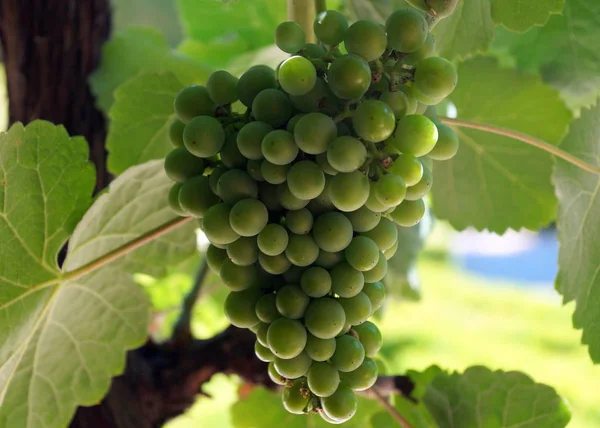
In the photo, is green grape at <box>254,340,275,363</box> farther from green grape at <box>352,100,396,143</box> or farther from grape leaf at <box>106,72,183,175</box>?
grape leaf at <box>106,72,183,175</box>

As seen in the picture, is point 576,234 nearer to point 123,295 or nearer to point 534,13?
point 534,13

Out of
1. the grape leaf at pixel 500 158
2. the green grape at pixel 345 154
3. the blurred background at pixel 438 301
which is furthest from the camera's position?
the blurred background at pixel 438 301

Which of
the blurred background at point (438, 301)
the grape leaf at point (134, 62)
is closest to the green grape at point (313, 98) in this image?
the blurred background at point (438, 301)

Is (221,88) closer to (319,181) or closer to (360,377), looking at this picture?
(319,181)

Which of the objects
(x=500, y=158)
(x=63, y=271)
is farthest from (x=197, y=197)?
(x=500, y=158)

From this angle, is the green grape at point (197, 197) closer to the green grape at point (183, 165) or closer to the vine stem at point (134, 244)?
the green grape at point (183, 165)
